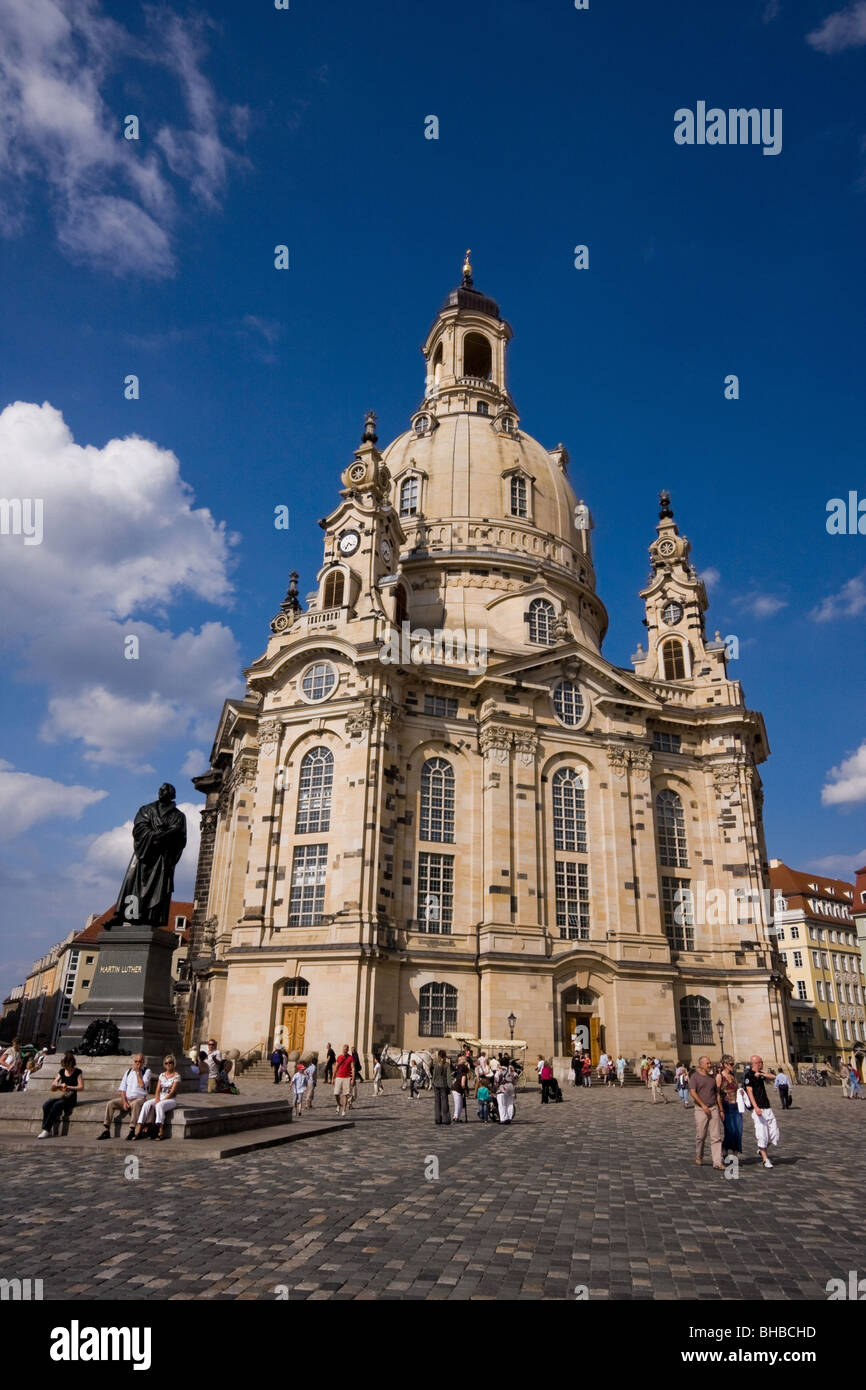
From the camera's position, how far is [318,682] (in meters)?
46.8

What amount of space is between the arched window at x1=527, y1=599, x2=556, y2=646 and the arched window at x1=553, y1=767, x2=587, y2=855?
31.4ft

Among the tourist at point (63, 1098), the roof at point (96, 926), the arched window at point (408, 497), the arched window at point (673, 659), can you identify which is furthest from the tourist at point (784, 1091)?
the roof at point (96, 926)

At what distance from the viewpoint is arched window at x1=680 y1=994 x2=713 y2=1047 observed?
4703 centimetres

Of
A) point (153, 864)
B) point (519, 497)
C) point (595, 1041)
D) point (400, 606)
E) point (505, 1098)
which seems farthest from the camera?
point (519, 497)

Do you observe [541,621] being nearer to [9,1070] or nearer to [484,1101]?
[484,1101]

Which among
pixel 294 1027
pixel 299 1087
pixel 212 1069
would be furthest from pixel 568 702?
pixel 212 1069

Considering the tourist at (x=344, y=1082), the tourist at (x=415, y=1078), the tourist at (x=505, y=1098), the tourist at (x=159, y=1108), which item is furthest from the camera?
the tourist at (x=415, y=1078)

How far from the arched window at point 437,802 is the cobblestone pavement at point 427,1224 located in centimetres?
2769

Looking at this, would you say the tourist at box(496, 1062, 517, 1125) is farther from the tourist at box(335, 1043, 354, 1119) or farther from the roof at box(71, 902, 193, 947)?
the roof at box(71, 902, 193, 947)

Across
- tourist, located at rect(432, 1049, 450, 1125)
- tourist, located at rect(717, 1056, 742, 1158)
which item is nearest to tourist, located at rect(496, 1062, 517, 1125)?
tourist, located at rect(432, 1049, 450, 1125)

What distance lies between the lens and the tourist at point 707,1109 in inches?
623

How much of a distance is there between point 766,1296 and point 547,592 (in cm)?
4988

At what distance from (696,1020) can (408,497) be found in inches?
1489

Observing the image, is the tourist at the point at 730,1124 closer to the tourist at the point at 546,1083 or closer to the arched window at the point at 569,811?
A: the tourist at the point at 546,1083
